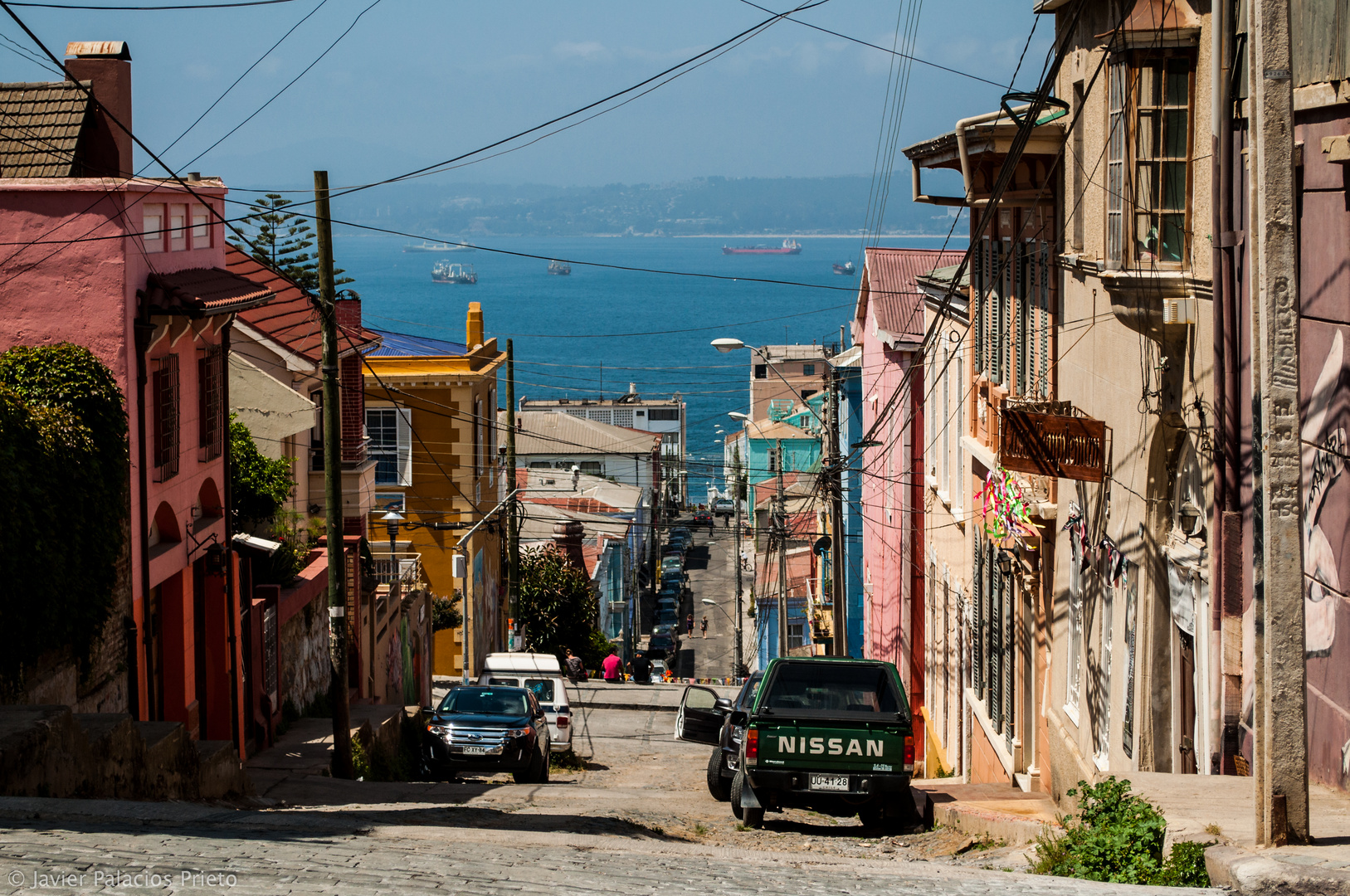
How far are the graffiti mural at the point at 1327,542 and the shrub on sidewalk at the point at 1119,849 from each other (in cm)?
124

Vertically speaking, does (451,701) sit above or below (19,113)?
below

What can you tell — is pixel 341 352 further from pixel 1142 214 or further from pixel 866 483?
pixel 1142 214

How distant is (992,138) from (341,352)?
18.5 m

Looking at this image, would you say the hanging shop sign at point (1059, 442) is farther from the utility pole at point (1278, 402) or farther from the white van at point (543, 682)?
the white van at point (543, 682)

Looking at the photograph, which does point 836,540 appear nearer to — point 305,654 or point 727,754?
point 305,654

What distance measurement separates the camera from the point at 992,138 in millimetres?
14922

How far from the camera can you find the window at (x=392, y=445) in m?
40.4

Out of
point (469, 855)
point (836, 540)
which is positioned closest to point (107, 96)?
point (469, 855)

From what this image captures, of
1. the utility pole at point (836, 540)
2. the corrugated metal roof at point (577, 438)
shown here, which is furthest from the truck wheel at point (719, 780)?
the corrugated metal roof at point (577, 438)

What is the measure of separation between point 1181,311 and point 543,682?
20.0m

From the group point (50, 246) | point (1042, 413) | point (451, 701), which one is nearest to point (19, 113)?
point (50, 246)

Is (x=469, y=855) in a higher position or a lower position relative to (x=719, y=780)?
higher

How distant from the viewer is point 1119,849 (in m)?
7.75

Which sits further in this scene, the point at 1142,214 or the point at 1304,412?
the point at 1142,214
